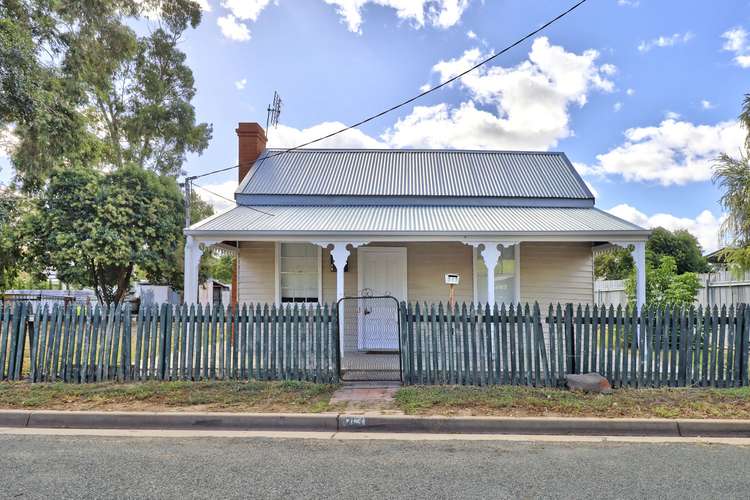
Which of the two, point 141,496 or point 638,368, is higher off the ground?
point 638,368

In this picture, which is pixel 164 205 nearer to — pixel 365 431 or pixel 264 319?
pixel 264 319

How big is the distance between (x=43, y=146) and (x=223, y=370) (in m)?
8.60

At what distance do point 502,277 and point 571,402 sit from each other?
5483mm

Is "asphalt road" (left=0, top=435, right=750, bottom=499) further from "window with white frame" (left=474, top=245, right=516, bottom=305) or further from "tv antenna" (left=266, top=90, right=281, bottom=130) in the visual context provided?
"tv antenna" (left=266, top=90, right=281, bottom=130)

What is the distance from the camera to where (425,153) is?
47.2 ft

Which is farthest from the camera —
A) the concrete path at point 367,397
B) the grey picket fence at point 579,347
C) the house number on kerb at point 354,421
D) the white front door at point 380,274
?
the white front door at point 380,274

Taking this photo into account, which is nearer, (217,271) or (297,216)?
(297,216)

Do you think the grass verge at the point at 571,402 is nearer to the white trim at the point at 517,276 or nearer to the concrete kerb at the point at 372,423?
the concrete kerb at the point at 372,423

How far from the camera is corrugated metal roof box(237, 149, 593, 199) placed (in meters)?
12.3

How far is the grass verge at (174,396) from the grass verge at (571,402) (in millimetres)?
1280

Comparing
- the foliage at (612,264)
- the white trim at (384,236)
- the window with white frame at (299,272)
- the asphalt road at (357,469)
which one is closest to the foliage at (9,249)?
Answer: the window with white frame at (299,272)

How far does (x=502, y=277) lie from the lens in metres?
11.2

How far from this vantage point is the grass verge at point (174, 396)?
5906 millimetres

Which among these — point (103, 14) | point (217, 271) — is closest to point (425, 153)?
point (103, 14)
